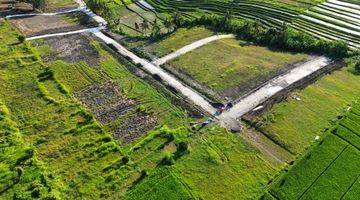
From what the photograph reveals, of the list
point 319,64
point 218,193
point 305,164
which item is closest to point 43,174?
point 218,193

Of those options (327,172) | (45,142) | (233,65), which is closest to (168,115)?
(45,142)

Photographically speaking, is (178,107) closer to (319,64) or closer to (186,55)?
(186,55)

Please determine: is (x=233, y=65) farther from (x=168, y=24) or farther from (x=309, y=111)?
(x=168, y=24)

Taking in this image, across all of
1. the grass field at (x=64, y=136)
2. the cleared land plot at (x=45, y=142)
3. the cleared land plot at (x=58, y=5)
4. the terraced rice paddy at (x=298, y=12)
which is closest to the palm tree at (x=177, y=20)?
the terraced rice paddy at (x=298, y=12)

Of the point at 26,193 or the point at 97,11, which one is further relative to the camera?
the point at 97,11

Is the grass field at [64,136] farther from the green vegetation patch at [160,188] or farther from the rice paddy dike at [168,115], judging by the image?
the green vegetation patch at [160,188]

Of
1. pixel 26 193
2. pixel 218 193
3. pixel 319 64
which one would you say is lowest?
pixel 26 193

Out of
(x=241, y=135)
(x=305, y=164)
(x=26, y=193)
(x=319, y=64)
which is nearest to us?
(x=26, y=193)
